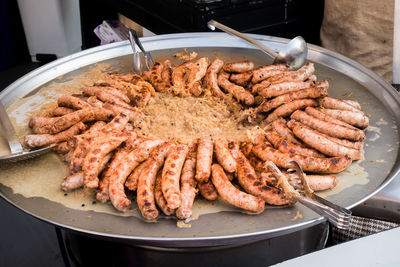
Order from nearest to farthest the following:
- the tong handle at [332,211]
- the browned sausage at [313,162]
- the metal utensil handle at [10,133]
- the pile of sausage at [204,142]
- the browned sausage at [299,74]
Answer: the tong handle at [332,211] → the pile of sausage at [204,142] → the browned sausage at [313,162] → the metal utensil handle at [10,133] → the browned sausage at [299,74]

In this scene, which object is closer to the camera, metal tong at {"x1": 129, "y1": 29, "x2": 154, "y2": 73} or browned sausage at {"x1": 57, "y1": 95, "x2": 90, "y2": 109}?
browned sausage at {"x1": 57, "y1": 95, "x2": 90, "y2": 109}

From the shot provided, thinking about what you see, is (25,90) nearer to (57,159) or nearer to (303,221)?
(57,159)

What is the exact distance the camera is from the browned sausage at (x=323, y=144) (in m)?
2.75

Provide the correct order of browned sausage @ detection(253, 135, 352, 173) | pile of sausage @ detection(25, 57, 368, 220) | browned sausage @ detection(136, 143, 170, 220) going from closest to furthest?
browned sausage @ detection(136, 143, 170, 220)
pile of sausage @ detection(25, 57, 368, 220)
browned sausage @ detection(253, 135, 352, 173)

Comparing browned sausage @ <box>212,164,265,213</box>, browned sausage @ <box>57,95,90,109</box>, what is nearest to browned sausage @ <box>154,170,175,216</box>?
browned sausage @ <box>212,164,265,213</box>

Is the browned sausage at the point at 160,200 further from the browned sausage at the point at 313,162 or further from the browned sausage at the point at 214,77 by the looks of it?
the browned sausage at the point at 214,77

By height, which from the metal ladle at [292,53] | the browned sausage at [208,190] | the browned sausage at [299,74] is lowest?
the browned sausage at [208,190]

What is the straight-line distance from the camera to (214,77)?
12.2 feet

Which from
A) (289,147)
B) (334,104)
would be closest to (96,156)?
(289,147)

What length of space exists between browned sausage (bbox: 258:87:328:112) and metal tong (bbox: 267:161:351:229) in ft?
2.61

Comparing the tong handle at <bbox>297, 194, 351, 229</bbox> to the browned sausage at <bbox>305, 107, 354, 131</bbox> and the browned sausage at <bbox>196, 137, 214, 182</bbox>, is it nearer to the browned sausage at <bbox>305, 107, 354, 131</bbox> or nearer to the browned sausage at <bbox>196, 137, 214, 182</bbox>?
the browned sausage at <bbox>196, 137, 214, 182</bbox>

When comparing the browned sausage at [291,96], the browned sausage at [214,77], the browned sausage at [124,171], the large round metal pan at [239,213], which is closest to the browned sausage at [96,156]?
the browned sausage at [124,171]

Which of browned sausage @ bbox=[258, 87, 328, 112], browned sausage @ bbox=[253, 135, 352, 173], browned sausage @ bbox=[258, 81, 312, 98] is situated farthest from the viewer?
browned sausage @ bbox=[258, 81, 312, 98]

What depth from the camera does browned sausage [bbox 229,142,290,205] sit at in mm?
2424
